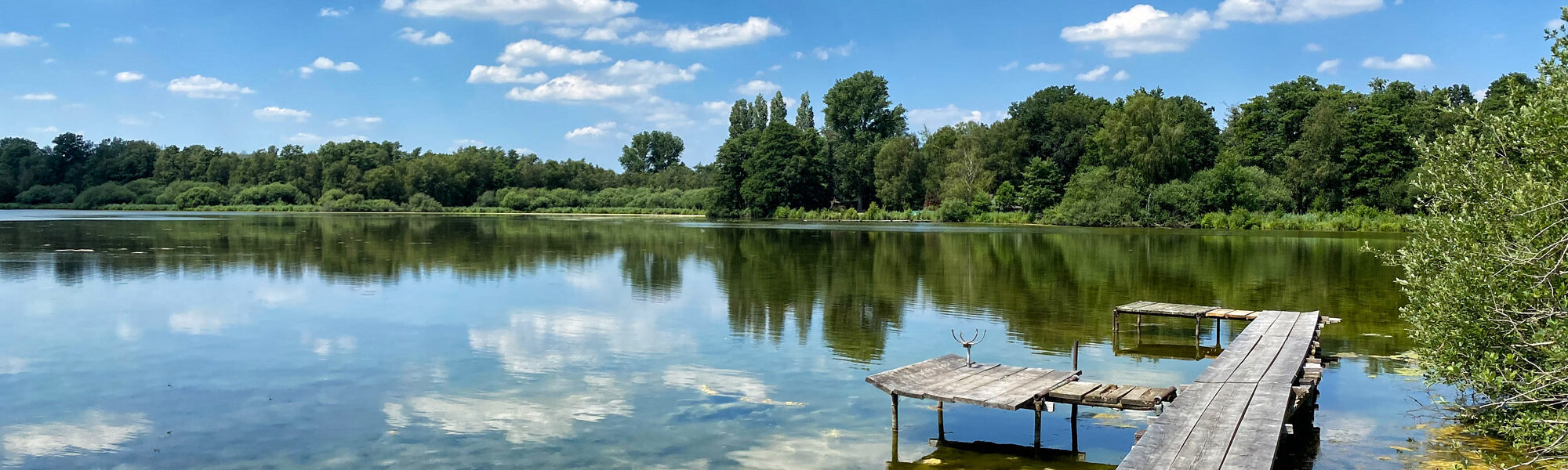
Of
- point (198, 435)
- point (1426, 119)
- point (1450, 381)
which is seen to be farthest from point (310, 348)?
point (1426, 119)

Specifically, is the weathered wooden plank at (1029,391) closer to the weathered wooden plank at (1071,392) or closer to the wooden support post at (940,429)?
the weathered wooden plank at (1071,392)

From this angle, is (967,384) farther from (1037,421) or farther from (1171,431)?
(1171,431)

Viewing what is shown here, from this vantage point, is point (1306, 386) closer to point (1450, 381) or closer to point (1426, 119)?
point (1450, 381)

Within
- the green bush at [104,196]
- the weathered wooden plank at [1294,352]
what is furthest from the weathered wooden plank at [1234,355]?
the green bush at [104,196]

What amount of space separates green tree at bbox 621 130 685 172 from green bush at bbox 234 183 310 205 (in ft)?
180

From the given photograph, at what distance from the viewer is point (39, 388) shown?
1309cm

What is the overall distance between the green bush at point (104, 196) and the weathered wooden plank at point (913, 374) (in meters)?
142

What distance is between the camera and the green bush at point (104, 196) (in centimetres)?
12575

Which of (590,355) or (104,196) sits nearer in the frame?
(590,355)

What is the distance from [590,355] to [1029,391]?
7.65 meters

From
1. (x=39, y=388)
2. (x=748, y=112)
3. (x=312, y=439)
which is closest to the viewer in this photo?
(x=312, y=439)

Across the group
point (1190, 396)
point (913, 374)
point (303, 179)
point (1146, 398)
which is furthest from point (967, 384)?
point (303, 179)

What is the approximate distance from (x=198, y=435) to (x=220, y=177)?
14729 cm

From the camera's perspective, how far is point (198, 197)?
127m
